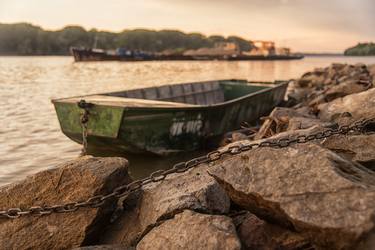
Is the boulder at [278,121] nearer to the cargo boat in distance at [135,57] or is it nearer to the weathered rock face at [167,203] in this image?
the weathered rock face at [167,203]

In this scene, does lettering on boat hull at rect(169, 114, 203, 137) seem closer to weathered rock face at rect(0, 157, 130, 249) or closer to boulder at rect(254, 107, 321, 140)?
boulder at rect(254, 107, 321, 140)

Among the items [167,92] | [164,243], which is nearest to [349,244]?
[164,243]

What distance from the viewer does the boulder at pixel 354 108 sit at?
645cm

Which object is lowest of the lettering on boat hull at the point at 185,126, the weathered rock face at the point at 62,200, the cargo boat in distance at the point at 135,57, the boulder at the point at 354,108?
the cargo boat in distance at the point at 135,57

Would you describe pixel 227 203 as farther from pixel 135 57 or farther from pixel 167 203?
pixel 135 57

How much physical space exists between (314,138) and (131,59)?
7915 cm

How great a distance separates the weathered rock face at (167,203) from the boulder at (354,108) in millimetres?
3266

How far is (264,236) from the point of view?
354 cm

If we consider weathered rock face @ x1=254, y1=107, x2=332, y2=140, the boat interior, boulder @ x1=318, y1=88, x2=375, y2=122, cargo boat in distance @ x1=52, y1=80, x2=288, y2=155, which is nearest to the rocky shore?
boulder @ x1=318, y1=88, x2=375, y2=122

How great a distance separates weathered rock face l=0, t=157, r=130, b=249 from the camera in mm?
4016

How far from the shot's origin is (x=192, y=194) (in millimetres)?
3881

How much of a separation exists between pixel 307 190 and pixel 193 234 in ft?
3.23

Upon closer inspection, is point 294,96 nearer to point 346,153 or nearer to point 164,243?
point 346,153

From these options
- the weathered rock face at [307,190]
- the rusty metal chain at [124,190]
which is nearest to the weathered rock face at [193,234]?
the weathered rock face at [307,190]
